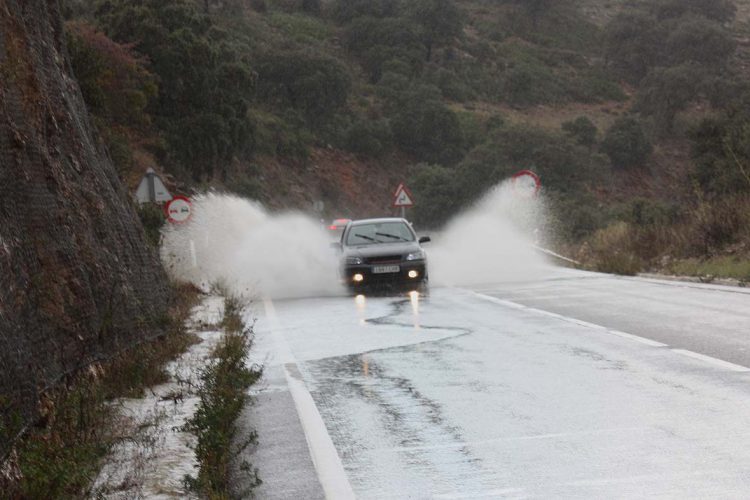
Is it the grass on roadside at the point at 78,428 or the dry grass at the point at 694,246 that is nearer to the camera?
the grass on roadside at the point at 78,428

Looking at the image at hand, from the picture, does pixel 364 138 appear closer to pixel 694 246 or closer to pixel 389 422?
pixel 694 246

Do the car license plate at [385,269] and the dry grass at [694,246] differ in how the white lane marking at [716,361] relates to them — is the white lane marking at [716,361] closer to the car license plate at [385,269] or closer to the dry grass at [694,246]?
the dry grass at [694,246]

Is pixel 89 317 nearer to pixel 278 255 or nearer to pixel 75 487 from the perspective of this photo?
pixel 75 487

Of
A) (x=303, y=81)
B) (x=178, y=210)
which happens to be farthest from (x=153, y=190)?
(x=303, y=81)

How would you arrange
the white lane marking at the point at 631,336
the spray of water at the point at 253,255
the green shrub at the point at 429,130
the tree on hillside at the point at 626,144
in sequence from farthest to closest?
the green shrub at the point at 429,130 < the tree on hillside at the point at 626,144 < the spray of water at the point at 253,255 < the white lane marking at the point at 631,336

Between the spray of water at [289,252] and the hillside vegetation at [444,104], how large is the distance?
2159 millimetres

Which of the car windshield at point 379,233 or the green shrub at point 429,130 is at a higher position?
the green shrub at point 429,130

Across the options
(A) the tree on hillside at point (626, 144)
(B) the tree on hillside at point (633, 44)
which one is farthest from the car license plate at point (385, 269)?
(B) the tree on hillside at point (633, 44)

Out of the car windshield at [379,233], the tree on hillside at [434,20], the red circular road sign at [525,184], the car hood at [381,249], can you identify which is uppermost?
the tree on hillside at [434,20]

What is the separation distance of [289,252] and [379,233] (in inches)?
155

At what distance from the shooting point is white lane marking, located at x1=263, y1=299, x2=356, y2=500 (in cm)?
639

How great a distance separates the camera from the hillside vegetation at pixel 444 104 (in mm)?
35219

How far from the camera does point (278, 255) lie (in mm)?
27328

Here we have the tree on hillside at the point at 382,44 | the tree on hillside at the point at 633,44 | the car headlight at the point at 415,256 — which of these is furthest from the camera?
the tree on hillside at the point at 633,44
